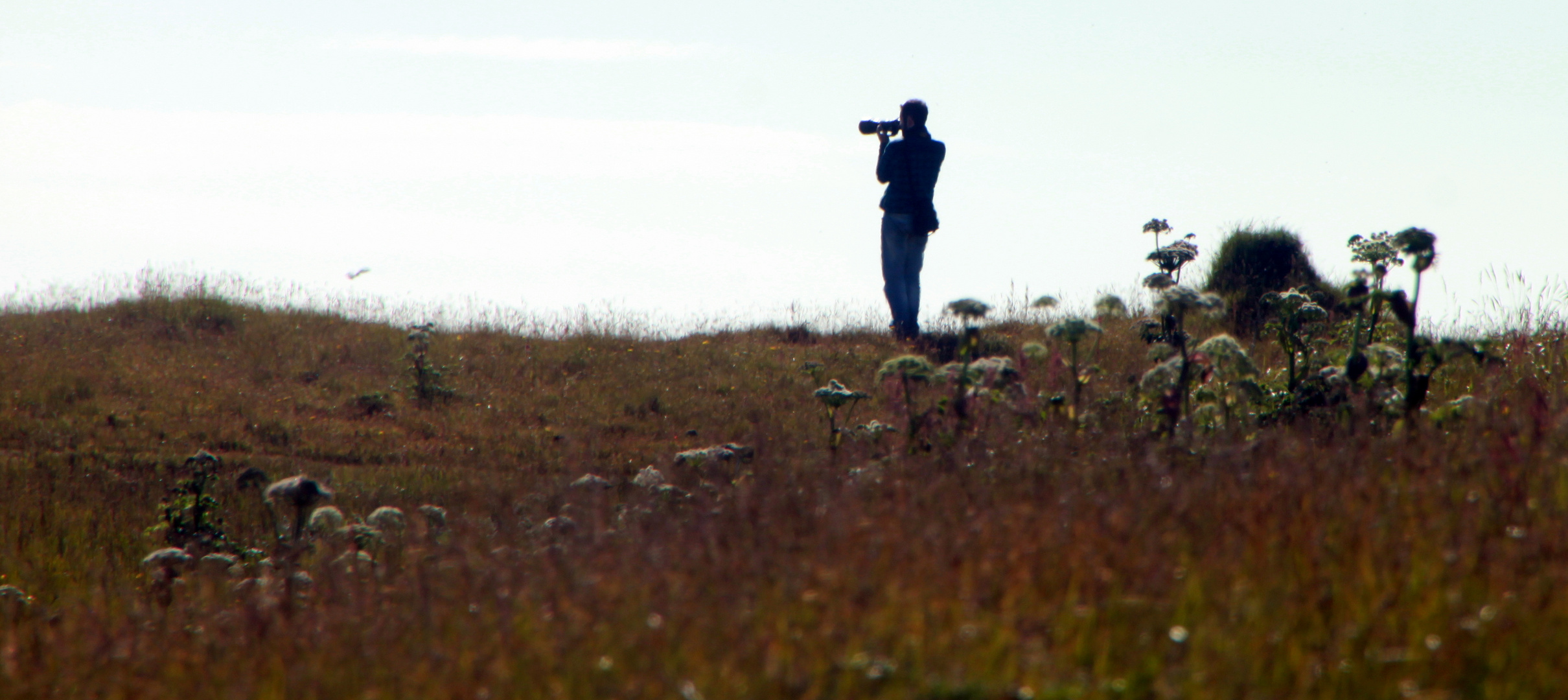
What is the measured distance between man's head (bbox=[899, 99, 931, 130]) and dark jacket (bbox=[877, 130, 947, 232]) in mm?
94

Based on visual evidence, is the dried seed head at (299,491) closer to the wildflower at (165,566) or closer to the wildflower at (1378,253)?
the wildflower at (165,566)

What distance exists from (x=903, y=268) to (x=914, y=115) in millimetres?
1532

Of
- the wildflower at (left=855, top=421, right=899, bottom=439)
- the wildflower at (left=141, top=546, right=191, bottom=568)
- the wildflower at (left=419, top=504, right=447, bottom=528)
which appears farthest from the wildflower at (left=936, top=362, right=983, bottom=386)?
the wildflower at (left=141, top=546, right=191, bottom=568)

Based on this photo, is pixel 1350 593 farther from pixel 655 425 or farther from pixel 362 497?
pixel 655 425

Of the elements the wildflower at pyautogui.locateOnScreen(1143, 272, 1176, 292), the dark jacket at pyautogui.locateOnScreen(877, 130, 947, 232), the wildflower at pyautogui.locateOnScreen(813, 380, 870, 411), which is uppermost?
the dark jacket at pyautogui.locateOnScreen(877, 130, 947, 232)

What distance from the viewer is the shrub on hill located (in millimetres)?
12969

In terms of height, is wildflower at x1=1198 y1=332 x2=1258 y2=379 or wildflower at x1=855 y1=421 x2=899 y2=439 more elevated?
wildflower at x1=1198 y1=332 x2=1258 y2=379

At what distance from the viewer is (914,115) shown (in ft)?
40.3

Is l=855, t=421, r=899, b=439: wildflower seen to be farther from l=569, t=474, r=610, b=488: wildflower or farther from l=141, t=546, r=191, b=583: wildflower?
l=141, t=546, r=191, b=583: wildflower

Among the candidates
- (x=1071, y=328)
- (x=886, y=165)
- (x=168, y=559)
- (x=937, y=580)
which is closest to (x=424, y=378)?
(x=886, y=165)

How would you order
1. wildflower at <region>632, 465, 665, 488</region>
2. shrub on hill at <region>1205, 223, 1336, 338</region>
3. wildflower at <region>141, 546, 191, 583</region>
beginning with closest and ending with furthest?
wildflower at <region>141, 546, 191, 583</region>, wildflower at <region>632, 465, 665, 488</region>, shrub on hill at <region>1205, 223, 1336, 338</region>

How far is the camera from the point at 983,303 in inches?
230

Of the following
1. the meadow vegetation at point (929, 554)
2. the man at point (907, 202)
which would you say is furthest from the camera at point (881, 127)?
the meadow vegetation at point (929, 554)

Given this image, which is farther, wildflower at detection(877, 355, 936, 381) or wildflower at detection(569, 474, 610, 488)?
wildflower at detection(877, 355, 936, 381)
